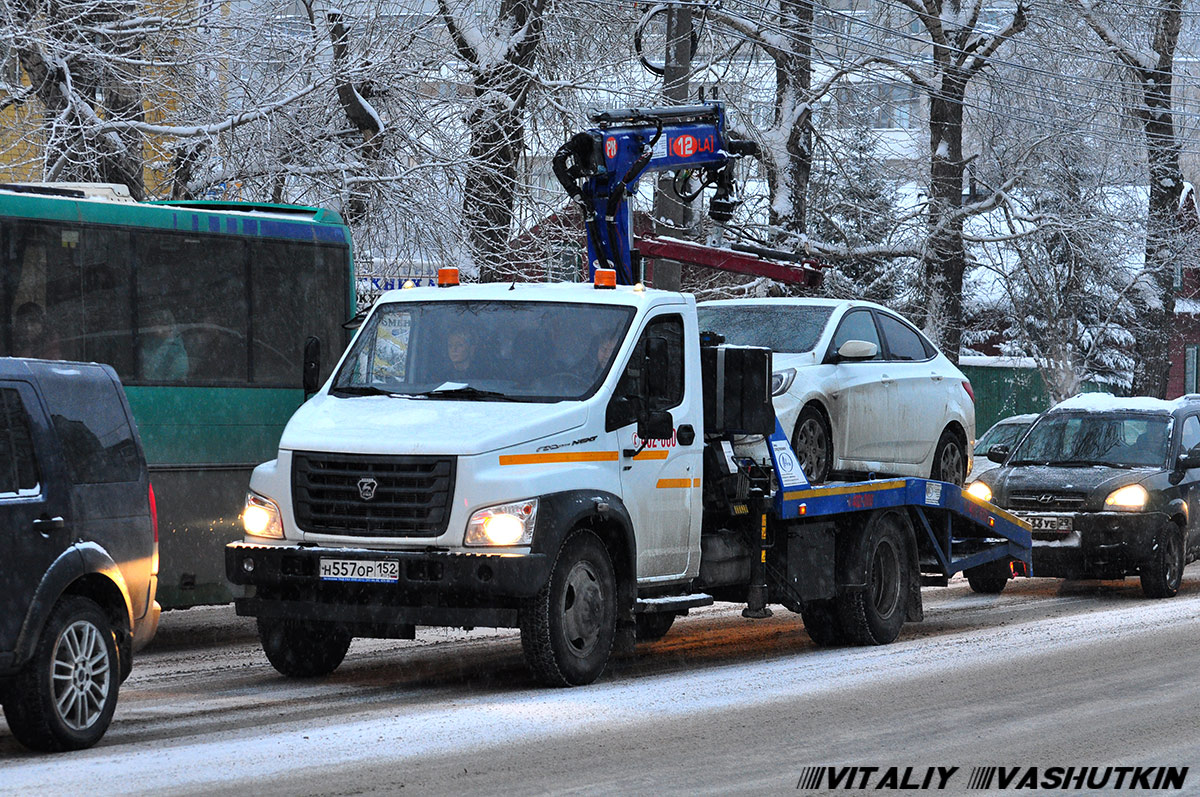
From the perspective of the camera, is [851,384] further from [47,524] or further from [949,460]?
[47,524]

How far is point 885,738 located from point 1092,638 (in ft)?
15.9

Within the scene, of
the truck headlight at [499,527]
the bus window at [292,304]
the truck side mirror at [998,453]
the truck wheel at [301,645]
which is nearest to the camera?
the truck headlight at [499,527]

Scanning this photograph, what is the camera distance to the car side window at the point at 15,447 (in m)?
7.96

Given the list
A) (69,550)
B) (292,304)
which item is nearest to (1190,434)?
(292,304)

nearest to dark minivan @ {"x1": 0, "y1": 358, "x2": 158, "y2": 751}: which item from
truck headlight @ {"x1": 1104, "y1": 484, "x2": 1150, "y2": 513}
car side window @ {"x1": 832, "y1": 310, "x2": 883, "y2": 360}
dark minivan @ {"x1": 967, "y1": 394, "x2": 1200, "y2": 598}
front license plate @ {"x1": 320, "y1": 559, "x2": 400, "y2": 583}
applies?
front license plate @ {"x1": 320, "y1": 559, "x2": 400, "y2": 583}

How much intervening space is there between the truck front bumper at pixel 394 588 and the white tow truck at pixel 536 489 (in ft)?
0.04

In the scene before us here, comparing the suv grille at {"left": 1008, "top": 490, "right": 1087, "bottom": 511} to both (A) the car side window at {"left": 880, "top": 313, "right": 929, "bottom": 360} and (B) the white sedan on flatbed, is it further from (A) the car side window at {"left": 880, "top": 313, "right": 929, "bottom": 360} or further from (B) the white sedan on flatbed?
(A) the car side window at {"left": 880, "top": 313, "right": 929, "bottom": 360}

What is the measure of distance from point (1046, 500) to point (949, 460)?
223cm

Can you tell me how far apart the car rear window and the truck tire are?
5.63 metres

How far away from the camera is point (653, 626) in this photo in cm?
1309

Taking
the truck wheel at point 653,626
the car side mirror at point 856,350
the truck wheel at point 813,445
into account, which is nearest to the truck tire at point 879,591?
the truck wheel at point 813,445

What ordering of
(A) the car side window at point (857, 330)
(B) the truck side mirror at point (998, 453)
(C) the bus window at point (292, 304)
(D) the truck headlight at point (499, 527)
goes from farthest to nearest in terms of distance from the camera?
(B) the truck side mirror at point (998, 453), (A) the car side window at point (857, 330), (C) the bus window at point (292, 304), (D) the truck headlight at point (499, 527)

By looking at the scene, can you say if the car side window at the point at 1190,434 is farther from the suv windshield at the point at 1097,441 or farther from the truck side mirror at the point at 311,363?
the truck side mirror at the point at 311,363

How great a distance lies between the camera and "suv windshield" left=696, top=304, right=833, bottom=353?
13000 millimetres
